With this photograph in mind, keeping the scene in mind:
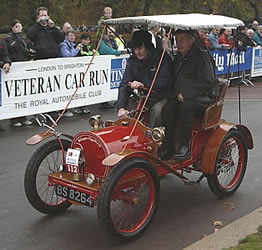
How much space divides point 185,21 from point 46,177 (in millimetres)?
2185

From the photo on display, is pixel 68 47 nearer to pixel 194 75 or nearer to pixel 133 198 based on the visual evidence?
pixel 194 75

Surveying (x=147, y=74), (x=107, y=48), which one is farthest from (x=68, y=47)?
(x=147, y=74)

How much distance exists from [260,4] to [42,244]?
41.9 metres

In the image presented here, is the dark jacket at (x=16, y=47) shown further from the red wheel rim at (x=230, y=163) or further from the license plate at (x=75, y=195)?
the license plate at (x=75, y=195)

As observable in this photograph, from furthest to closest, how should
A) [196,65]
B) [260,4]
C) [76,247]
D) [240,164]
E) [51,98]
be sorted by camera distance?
[260,4] → [51,98] → [240,164] → [196,65] → [76,247]

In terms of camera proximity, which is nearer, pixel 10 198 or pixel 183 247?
pixel 183 247

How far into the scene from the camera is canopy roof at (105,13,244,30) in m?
4.83

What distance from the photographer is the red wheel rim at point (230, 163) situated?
5.71m

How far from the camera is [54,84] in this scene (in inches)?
383

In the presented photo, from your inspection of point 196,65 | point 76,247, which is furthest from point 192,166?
point 76,247

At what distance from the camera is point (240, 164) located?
5918mm

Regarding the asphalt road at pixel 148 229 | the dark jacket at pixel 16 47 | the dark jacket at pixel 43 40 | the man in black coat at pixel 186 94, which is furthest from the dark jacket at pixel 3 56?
the man in black coat at pixel 186 94

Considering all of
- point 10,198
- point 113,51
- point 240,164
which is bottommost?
point 10,198

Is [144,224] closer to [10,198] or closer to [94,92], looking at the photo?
[10,198]
